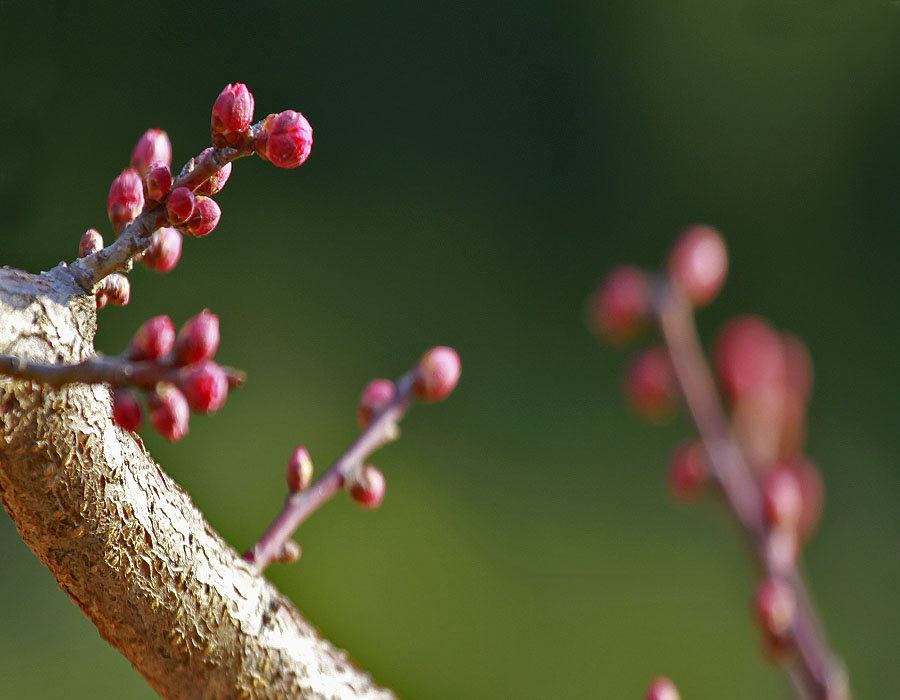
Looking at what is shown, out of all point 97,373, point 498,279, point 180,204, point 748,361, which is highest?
point 498,279

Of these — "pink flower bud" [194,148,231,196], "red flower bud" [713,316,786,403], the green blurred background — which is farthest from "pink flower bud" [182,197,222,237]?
the green blurred background

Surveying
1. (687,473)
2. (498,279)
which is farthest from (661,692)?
(498,279)

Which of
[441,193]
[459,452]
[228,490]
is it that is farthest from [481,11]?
[228,490]

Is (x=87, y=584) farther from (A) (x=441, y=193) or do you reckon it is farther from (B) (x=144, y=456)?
(A) (x=441, y=193)

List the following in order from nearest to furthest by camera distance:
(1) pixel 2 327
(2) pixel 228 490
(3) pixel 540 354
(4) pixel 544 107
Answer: (1) pixel 2 327
(2) pixel 228 490
(3) pixel 540 354
(4) pixel 544 107

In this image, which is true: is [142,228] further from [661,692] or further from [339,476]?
[661,692]

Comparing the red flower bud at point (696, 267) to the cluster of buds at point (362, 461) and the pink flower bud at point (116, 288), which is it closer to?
the cluster of buds at point (362, 461)

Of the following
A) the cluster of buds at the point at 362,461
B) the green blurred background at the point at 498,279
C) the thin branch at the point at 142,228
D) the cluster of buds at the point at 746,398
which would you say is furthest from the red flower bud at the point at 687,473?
the green blurred background at the point at 498,279
